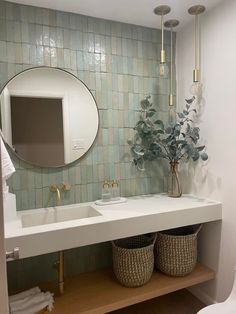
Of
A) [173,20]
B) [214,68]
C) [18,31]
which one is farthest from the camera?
[173,20]

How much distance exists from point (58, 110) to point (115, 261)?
3.97 feet

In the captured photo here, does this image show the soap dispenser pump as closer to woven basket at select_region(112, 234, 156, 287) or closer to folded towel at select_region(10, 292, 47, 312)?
woven basket at select_region(112, 234, 156, 287)

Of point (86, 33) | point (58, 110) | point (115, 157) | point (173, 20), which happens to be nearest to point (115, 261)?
point (115, 157)

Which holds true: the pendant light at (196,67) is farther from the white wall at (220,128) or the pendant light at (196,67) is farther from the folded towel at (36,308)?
the folded towel at (36,308)

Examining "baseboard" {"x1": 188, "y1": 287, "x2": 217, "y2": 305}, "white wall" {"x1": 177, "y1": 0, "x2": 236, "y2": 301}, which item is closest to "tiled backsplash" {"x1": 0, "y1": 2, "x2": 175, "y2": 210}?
"white wall" {"x1": 177, "y1": 0, "x2": 236, "y2": 301}

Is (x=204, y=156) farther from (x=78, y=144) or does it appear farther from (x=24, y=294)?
(x=24, y=294)

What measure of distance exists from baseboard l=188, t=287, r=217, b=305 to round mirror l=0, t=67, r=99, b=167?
5.03 feet

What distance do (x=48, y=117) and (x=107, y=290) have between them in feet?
4.36

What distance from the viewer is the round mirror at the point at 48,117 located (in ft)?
5.80

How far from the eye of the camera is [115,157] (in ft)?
6.88

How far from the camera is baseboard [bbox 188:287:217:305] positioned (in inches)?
79.5

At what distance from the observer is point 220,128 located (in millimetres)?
1878

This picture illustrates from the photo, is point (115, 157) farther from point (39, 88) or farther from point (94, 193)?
point (39, 88)

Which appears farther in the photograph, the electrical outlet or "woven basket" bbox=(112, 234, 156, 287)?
the electrical outlet
